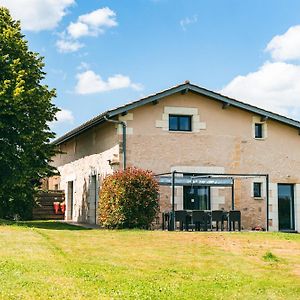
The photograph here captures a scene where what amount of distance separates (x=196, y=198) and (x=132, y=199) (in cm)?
415

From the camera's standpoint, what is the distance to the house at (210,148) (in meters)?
22.9

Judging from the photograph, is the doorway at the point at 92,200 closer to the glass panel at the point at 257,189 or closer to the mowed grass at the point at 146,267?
the glass panel at the point at 257,189

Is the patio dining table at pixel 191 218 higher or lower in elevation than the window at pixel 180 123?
lower

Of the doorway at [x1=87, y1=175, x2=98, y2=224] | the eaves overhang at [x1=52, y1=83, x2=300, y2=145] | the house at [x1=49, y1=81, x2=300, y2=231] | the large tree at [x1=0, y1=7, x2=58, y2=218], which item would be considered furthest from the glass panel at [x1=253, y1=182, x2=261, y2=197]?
the large tree at [x1=0, y1=7, x2=58, y2=218]

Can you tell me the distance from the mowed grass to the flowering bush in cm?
269

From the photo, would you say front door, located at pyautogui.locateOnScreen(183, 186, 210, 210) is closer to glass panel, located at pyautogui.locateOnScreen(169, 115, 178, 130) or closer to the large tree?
glass panel, located at pyautogui.locateOnScreen(169, 115, 178, 130)

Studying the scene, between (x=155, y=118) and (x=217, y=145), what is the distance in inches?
110

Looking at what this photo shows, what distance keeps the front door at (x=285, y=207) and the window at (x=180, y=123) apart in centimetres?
474

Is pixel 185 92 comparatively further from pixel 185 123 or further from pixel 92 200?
pixel 92 200

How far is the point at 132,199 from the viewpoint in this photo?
20.1 meters

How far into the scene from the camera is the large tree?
21766 mm

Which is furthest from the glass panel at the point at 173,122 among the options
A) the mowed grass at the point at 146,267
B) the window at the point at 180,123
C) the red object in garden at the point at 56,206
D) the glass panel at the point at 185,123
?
the red object in garden at the point at 56,206

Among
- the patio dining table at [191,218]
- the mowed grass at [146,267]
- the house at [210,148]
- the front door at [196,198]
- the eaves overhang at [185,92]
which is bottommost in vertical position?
the mowed grass at [146,267]

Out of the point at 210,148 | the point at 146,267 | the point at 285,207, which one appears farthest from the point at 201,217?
the point at 146,267
